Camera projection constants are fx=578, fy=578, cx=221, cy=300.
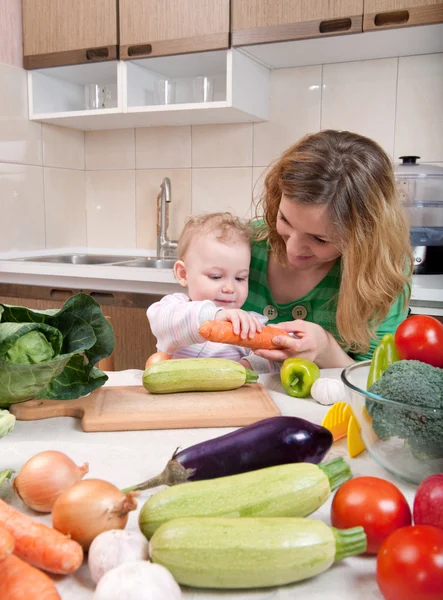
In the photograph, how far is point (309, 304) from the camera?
4.99ft

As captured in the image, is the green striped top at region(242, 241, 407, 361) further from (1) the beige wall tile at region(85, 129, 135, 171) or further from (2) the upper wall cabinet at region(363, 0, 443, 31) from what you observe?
(1) the beige wall tile at region(85, 129, 135, 171)

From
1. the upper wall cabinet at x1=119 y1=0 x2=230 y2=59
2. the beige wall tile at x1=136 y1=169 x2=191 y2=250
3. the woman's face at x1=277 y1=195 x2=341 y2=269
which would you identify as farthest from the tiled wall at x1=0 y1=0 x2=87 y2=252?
the woman's face at x1=277 y1=195 x2=341 y2=269

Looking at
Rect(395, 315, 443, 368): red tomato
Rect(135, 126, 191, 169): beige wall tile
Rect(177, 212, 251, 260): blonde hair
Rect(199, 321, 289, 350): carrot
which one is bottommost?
Rect(199, 321, 289, 350): carrot

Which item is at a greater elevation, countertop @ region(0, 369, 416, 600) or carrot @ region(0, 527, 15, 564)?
carrot @ region(0, 527, 15, 564)

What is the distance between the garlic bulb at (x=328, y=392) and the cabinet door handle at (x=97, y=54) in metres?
2.06

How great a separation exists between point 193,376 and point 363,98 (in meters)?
1.92

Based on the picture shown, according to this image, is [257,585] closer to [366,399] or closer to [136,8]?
[366,399]

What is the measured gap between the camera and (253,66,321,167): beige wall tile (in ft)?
8.51

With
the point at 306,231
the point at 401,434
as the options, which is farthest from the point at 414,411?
the point at 306,231

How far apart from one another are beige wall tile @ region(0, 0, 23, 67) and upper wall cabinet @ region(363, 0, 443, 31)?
5.23ft

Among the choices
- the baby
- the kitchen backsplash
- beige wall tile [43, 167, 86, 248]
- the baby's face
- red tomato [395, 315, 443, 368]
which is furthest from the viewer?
beige wall tile [43, 167, 86, 248]

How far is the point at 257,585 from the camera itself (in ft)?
1.58

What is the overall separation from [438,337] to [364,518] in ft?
1.08

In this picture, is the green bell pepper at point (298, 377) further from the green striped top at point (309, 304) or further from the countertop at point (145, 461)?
the green striped top at point (309, 304)
